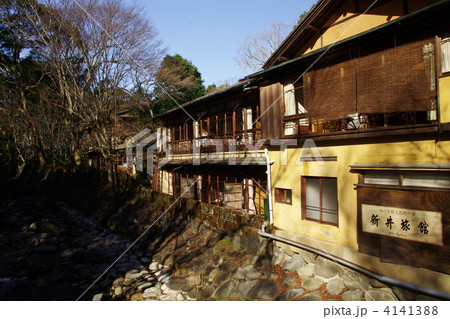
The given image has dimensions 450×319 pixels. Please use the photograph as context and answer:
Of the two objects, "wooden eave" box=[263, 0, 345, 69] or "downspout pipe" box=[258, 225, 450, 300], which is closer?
"downspout pipe" box=[258, 225, 450, 300]

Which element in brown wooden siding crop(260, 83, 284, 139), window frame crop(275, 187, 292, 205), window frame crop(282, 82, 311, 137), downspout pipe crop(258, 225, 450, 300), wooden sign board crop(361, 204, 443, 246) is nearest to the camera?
downspout pipe crop(258, 225, 450, 300)

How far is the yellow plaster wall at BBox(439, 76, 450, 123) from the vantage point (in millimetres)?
6770

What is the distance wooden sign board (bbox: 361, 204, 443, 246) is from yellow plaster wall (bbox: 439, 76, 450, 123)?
2457 mm

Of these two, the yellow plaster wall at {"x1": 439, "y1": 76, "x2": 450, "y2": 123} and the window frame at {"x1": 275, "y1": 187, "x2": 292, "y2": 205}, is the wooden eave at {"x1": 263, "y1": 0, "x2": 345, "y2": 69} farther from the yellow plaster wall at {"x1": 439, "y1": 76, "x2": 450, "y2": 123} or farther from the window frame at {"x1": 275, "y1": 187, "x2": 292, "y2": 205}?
the window frame at {"x1": 275, "y1": 187, "x2": 292, "y2": 205}

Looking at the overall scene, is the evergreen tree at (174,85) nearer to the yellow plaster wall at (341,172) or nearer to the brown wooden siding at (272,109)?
the brown wooden siding at (272,109)

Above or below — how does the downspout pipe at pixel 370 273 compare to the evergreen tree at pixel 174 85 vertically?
below

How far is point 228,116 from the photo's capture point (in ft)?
56.4

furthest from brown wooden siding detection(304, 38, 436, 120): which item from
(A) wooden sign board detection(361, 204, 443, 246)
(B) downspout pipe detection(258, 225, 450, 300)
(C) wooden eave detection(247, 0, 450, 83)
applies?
(B) downspout pipe detection(258, 225, 450, 300)

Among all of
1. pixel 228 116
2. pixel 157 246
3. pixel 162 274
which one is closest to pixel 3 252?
pixel 157 246

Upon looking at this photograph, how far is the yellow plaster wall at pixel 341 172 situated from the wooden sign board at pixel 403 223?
513mm

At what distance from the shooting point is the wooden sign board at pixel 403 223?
275 inches

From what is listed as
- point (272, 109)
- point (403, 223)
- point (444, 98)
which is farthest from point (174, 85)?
point (403, 223)

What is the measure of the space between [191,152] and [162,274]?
898cm

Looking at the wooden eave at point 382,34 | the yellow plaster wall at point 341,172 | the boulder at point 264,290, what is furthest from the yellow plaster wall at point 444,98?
the boulder at point 264,290
